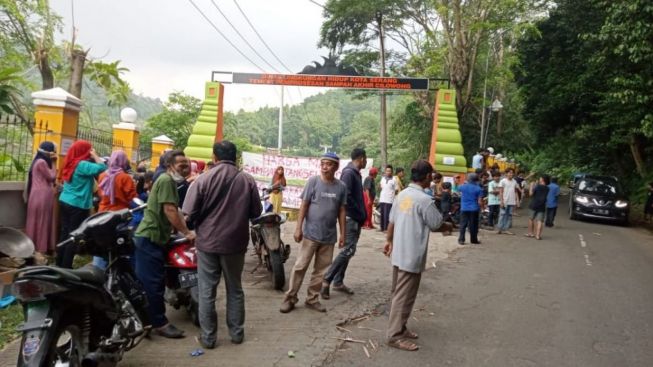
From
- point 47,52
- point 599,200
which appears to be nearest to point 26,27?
point 47,52

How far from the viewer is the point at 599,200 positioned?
1636cm

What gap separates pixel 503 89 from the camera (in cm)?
3356

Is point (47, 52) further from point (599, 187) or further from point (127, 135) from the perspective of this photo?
point (599, 187)

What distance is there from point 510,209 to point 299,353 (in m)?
10.3

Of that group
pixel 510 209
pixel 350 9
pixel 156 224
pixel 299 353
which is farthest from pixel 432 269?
pixel 350 9

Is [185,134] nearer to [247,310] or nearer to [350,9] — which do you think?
[350,9]

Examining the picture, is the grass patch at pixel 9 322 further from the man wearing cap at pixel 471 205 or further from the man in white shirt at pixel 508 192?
the man in white shirt at pixel 508 192

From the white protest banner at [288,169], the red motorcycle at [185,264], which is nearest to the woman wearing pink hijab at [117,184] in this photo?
the red motorcycle at [185,264]

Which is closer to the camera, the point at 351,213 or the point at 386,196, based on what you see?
the point at 351,213

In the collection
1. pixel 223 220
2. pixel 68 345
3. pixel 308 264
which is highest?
pixel 223 220

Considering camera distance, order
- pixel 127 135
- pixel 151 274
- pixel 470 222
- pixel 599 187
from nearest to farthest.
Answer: pixel 151 274 < pixel 127 135 < pixel 470 222 < pixel 599 187

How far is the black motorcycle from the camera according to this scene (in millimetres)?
2949

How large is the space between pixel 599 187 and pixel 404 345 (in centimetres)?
1496

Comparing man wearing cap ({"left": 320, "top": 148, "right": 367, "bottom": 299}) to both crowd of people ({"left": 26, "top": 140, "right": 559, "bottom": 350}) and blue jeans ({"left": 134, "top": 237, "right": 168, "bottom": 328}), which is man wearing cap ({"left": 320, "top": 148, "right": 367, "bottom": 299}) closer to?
crowd of people ({"left": 26, "top": 140, "right": 559, "bottom": 350})
